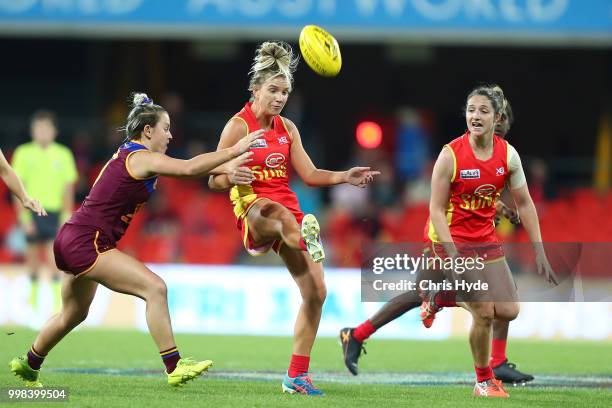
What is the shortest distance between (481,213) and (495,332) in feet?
4.05

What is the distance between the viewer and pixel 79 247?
7.41 m

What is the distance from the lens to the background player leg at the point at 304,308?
7.84m

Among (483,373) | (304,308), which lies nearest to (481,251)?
(483,373)

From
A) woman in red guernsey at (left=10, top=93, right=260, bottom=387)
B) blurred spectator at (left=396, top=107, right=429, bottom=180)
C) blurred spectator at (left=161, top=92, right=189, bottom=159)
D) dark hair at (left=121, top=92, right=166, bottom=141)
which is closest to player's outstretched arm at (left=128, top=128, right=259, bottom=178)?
woman in red guernsey at (left=10, top=93, right=260, bottom=387)

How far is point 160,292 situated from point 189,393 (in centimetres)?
77

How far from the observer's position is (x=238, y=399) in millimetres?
7387

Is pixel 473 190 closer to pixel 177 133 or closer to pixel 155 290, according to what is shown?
pixel 155 290

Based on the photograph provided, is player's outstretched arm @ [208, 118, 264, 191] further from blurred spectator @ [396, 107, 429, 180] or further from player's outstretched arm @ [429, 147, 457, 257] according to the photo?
blurred spectator @ [396, 107, 429, 180]

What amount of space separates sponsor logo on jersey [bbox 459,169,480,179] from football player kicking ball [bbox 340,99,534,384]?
0.68m

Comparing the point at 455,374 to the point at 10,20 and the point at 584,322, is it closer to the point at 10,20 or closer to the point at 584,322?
the point at 584,322
